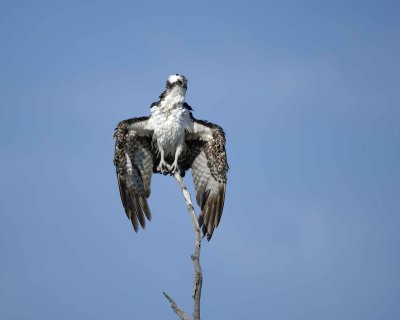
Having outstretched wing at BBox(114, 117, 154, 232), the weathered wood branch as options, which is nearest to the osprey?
outstretched wing at BBox(114, 117, 154, 232)

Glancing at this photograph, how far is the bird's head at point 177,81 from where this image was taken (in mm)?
16516

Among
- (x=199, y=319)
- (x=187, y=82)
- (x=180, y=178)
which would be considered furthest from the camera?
(x=187, y=82)

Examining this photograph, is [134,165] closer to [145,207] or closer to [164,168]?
[164,168]

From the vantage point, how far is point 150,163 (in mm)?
16609

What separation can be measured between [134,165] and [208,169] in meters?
1.61

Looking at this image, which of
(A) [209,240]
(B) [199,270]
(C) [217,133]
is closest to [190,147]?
(C) [217,133]

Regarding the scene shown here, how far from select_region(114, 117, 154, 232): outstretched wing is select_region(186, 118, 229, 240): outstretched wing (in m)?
1.01

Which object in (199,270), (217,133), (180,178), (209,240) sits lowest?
(199,270)

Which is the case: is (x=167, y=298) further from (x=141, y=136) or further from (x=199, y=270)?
(x=141, y=136)

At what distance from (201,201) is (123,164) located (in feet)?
6.10

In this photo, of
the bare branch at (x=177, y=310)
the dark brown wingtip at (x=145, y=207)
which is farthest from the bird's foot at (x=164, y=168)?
the bare branch at (x=177, y=310)

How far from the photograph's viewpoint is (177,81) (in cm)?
1652

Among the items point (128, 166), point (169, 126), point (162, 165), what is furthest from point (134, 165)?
point (169, 126)

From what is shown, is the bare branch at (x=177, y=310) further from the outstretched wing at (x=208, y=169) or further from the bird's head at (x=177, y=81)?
the bird's head at (x=177, y=81)
